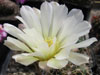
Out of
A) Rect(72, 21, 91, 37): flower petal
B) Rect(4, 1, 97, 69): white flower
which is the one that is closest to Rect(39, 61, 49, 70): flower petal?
Rect(4, 1, 97, 69): white flower

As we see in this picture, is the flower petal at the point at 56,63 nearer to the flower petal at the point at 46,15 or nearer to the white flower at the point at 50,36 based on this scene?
the white flower at the point at 50,36

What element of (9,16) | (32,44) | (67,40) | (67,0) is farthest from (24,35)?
(67,0)

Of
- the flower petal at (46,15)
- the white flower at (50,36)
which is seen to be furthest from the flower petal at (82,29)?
the flower petal at (46,15)

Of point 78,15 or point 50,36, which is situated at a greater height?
point 78,15

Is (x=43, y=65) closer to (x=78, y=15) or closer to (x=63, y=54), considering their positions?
(x=63, y=54)

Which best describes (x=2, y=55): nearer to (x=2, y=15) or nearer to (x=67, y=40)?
(x=2, y=15)

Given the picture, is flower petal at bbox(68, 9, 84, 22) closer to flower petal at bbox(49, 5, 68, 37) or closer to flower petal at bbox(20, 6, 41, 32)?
flower petal at bbox(49, 5, 68, 37)

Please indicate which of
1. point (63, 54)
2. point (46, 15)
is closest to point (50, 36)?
point (46, 15)

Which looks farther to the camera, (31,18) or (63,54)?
(31,18)
